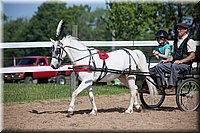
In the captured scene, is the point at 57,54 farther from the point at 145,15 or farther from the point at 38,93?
the point at 145,15

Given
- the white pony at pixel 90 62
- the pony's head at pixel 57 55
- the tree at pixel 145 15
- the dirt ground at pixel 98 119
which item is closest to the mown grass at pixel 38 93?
the dirt ground at pixel 98 119

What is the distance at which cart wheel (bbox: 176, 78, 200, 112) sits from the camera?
7.69 m

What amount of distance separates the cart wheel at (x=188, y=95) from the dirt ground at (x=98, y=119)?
23cm

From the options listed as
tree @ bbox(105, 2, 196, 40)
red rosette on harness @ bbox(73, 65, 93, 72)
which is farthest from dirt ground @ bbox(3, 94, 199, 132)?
tree @ bbox(105, 2, 196, 40)

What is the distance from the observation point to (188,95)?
7.71 m

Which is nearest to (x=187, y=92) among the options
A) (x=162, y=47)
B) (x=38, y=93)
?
(x=162, y=47)

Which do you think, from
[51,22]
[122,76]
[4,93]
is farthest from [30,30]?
[122,76]

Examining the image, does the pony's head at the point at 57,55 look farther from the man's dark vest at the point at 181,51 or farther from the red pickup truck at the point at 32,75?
the red pickup truck at the point at 32,75

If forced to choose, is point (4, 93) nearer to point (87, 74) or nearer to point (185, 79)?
point (87, 74)

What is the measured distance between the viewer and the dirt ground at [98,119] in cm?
615

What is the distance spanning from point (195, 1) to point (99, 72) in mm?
13469

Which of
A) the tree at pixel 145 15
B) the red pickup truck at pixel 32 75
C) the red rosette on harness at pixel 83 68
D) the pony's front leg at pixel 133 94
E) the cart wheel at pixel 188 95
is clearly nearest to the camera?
the red rosette on harness at pixel 83 68

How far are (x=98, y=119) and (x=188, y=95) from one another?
2273 mm

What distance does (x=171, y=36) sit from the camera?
838 inches
